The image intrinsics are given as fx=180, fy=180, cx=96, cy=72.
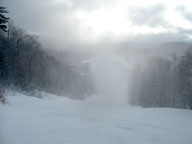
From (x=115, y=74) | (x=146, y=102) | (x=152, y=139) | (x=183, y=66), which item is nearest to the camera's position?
(x=152, y=139)

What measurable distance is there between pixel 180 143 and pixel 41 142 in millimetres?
5818

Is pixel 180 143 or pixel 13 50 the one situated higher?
pixel 13 50

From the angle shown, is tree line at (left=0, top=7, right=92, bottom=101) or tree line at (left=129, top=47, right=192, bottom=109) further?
tree line at (left=0, top=7, right=92, bottom=101)

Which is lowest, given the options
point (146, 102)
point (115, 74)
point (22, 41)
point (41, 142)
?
point (146, 102)

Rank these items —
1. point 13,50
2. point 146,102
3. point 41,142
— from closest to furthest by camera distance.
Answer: point 41,142, point 13,50, point 146,102

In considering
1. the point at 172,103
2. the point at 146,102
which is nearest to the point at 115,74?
the point at 146,102

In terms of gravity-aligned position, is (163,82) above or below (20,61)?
below

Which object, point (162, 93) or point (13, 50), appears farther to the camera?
point (162, 93)

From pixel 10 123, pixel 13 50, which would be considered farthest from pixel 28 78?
pixel 10 123

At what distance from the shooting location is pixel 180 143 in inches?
307

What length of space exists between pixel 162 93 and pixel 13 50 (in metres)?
33.4

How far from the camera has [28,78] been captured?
4197 cm

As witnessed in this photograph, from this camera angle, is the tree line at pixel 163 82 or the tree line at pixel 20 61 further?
the tree line at pixel 20 61

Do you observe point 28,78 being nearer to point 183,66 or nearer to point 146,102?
point 146,102
